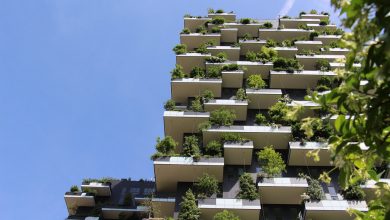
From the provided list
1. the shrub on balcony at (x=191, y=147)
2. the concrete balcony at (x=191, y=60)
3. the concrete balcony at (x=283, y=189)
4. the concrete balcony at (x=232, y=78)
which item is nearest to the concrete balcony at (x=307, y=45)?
the concrete balcony at (x=191, y=60)

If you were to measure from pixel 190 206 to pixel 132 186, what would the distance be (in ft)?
86.0

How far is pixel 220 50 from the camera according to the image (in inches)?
1714

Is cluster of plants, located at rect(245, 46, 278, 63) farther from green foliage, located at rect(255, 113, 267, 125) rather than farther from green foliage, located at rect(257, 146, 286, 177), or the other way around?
green foliage, located at rect(257, 146, 286, 177)

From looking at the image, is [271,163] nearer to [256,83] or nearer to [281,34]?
[256,83]

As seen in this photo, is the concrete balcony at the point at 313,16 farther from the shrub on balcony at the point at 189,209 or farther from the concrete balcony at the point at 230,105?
the shrub on balcony at the point at 189,209

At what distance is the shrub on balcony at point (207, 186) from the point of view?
28.3 metres

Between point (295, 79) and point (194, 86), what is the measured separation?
8449mm

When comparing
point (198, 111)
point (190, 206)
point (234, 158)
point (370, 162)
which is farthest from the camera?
point (198, 111)

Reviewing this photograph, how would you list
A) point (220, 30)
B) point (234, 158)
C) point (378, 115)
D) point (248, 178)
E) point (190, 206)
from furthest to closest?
point (220, 30) → point (234, 158) → point (248, 178) → point (190, 206) → point (378, 115)

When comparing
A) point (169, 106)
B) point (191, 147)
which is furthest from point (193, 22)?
point (191, 147)

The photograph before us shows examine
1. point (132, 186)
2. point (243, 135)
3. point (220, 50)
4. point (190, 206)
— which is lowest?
point (132, 186)

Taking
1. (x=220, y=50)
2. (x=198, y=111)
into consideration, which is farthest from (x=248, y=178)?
(x=220, y=50)

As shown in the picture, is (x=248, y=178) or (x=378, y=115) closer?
(x=378, y=115)

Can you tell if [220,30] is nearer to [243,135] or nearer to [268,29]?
[268,29]
